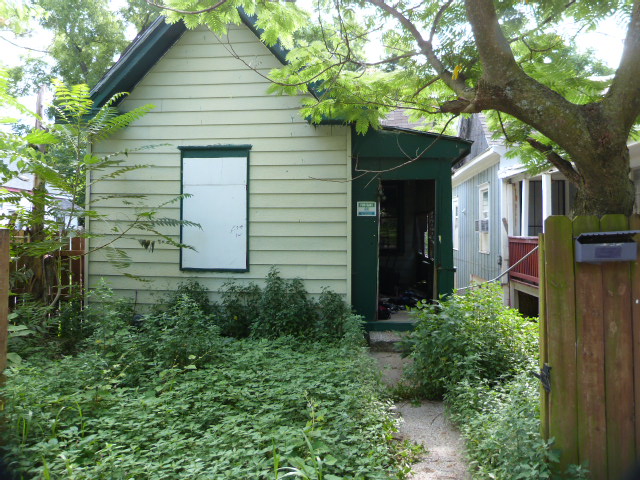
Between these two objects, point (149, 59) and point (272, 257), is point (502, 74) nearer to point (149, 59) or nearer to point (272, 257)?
point (272, 257)

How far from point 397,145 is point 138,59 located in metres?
4.07

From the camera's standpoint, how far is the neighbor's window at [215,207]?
7.91m

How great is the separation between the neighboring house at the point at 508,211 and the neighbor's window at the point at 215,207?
5.64m

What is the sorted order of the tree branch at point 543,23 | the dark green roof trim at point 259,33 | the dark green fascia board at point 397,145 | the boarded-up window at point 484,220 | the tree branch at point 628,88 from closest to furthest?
the tree branch at point 628,88 < the tree branch at point 543,23 < the dark green roof trim at point 259,33 < the dark green fascia board at point 397,145 < the boarded-up window at point 484,220

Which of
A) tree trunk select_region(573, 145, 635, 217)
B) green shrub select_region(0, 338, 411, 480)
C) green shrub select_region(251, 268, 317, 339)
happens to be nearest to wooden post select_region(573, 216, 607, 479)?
tree trunk select_region(573, 145, 635, 217)

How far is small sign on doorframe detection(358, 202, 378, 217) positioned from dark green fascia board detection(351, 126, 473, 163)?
28.6 inches

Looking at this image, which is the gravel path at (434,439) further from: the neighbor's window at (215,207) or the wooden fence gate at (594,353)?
the neighbor's window at (215,207)

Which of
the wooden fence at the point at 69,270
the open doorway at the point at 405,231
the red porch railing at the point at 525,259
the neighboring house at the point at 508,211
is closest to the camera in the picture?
the wooden fence at the point at 69,270

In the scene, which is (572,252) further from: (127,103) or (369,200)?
(127,103)

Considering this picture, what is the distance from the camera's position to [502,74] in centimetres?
371

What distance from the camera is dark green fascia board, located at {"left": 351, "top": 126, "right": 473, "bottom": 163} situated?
7676mm

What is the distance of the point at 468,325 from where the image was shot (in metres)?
5.55

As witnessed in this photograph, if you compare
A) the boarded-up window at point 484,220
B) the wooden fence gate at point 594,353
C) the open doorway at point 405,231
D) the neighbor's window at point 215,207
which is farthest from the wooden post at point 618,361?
the boarded-up window at point 484,220

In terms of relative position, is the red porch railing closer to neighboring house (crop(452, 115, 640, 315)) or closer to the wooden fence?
neighboring house (crop(452, 115, 640, 315))
